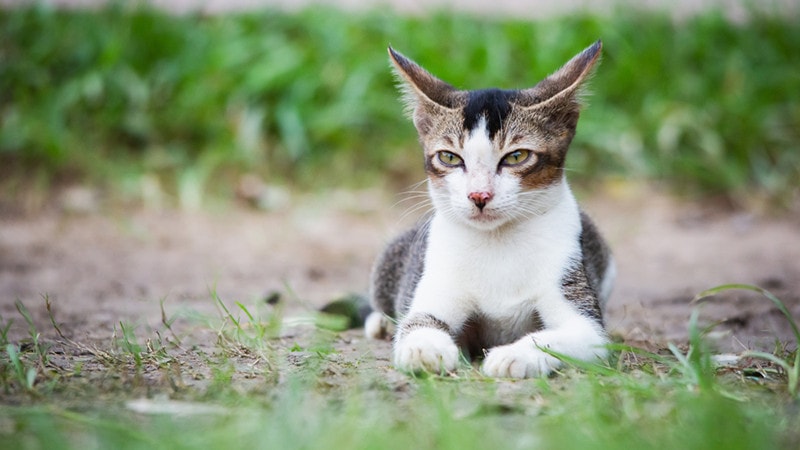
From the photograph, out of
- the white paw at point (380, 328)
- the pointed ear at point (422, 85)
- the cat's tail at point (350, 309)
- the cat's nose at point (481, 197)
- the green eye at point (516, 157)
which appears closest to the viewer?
the cat's nose at point (481, 197)

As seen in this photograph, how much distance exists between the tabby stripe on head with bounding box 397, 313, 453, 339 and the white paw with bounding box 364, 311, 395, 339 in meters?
0.56

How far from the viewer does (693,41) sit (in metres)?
6.91

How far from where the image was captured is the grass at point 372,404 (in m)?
1.97

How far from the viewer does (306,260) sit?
17.9 feet

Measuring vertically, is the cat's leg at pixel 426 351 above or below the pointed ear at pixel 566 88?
below

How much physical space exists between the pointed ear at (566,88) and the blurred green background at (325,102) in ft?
10.9

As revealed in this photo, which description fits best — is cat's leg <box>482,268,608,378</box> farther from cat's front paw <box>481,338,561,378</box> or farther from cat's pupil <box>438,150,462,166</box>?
cat's pupil <box>438,150,462,166</box>

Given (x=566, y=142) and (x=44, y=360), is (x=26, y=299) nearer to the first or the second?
(x=44, y=360)

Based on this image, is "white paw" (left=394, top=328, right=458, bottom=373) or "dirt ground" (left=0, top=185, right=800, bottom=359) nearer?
"white paw" (left=394, top=328, right=458, bottom=373)

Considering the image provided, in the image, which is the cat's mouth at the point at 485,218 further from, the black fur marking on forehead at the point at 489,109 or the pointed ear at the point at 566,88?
the pointed ear at the point at 566,88

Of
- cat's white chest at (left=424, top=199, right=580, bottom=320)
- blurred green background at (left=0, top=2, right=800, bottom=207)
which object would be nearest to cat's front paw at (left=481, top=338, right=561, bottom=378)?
cat's white chest at (left=424, top=199, right=580, bottom=320)

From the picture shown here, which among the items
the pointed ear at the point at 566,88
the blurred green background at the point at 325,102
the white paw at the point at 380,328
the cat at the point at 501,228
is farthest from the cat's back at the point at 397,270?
the blurred green background at the point at 325,102

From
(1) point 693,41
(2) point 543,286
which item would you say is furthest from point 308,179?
(2) point 543,286

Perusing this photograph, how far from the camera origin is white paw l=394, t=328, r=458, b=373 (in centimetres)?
264
